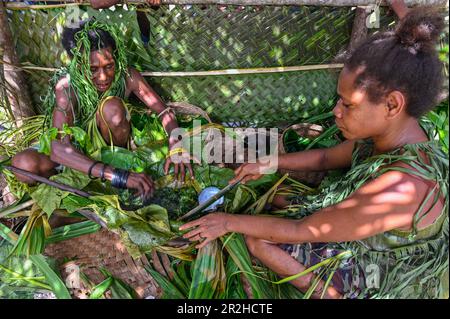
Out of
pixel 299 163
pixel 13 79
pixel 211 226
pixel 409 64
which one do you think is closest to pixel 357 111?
pixel 409 64

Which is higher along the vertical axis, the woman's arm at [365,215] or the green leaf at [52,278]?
the woman's arm at [365,215]

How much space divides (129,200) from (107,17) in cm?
110

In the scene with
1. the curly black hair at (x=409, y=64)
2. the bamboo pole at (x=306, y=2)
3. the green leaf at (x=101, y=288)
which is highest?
the bamboo pole at (x=306, y=2)

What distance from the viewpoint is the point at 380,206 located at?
1.55m

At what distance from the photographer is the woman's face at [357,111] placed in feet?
5.41

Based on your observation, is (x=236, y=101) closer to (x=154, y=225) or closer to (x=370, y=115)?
(x=154, y=225)

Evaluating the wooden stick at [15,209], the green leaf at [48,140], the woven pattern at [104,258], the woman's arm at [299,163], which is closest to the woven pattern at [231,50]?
the green leaf at [48,140]

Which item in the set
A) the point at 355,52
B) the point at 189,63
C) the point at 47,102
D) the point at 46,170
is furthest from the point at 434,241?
the point at 47,102

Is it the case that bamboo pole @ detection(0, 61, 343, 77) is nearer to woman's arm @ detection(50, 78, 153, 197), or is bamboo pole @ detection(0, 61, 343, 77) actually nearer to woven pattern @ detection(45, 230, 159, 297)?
woman's arm @ detection(50, 78, 153, 197)

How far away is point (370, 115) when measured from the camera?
5.47 feet

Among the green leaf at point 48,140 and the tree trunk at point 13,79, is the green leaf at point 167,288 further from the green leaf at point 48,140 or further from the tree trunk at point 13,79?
the tree trunk at point 13,79

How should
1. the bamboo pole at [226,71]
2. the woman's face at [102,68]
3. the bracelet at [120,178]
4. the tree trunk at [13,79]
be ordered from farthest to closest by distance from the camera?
1. the bamboo pole at [226,71]
2. the tree trunk at [13,79]
3. the woman's face at [102,68]
4. the bracelet at [120,178]

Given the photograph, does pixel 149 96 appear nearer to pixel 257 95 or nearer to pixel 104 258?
pixel 257 95

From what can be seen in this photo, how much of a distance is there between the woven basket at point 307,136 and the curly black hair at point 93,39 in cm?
113
